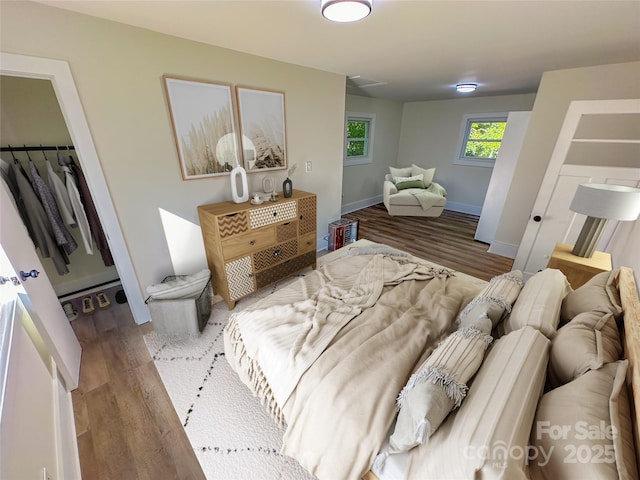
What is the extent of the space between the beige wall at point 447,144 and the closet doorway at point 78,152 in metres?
5.81

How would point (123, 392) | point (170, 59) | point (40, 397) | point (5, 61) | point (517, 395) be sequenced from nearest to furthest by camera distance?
point (517, 395)
point (40, 397)
point (5, 61)
point (123, 392)
point (170, 59)

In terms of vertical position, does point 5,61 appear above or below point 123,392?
above

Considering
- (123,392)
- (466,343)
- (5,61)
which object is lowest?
(123,392)

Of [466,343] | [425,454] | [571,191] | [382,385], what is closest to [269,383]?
[382,385]

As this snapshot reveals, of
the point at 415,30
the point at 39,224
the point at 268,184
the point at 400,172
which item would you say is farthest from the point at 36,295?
the point at 400,172

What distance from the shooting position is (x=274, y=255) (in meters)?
2.58

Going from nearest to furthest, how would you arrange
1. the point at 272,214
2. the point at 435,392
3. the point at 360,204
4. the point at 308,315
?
the point at 435,392, the point at 308,315, the point at 272,214, the point at 360,204

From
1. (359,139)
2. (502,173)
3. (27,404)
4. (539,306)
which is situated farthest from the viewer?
(359,139)

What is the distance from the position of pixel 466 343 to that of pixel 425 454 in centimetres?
43

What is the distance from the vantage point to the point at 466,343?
102 centimetres

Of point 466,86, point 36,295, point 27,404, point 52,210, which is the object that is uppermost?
point 466,86

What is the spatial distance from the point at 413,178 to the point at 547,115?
234 centimetres

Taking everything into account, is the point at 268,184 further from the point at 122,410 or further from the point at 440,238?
the point at 440,238

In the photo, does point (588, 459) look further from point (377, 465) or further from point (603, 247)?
point (603, 247)
